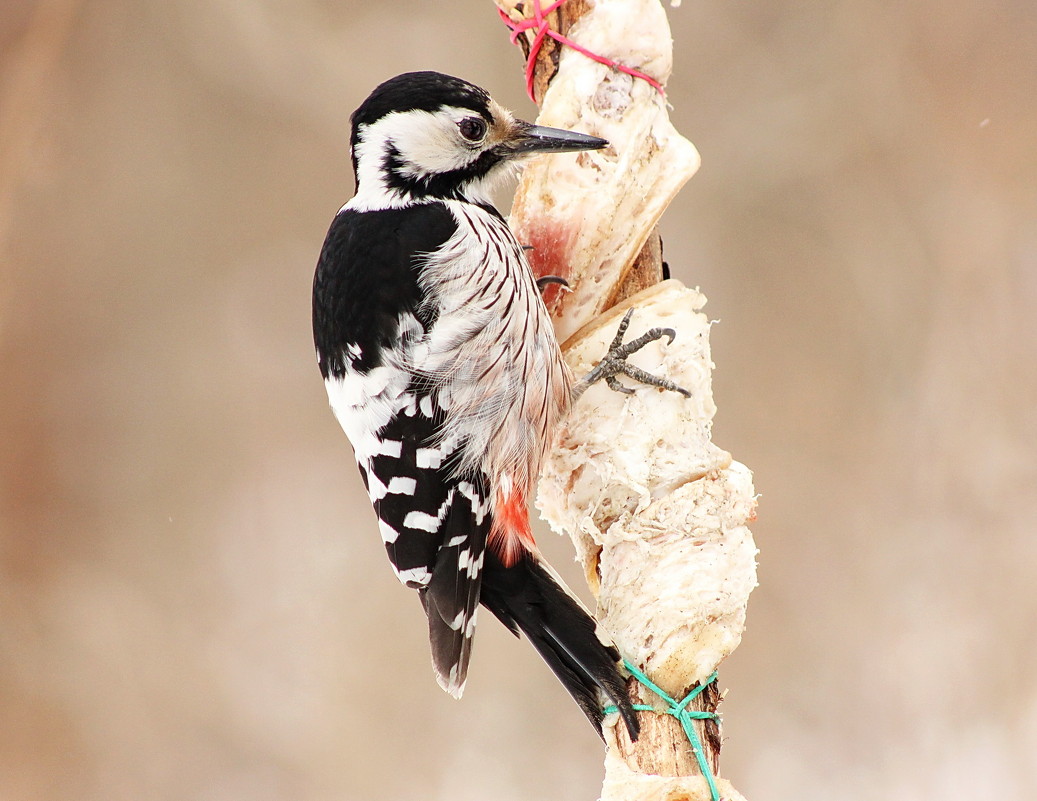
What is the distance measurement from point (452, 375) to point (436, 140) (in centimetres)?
34

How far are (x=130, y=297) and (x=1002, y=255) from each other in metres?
1.90

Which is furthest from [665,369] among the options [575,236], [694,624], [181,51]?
[181,51]

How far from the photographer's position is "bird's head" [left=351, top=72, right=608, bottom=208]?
1440mm

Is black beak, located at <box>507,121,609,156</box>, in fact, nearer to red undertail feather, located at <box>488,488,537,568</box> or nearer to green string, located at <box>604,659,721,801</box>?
red undertail feather, located at <box>488,488,537,568</box>

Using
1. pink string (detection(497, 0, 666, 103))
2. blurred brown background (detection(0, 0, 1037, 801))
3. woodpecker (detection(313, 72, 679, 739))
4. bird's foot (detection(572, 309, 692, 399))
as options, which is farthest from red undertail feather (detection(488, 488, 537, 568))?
blurred brown background (detection(0, 0, 1037, 801))

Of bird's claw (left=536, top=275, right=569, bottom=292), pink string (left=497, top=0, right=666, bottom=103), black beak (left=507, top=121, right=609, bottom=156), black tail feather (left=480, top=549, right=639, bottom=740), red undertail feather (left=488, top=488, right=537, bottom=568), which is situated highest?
pink string (left=497, top=0, right=666, bottom=103)

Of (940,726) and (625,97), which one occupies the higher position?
(625,97)

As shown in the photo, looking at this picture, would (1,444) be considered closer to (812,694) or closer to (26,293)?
(26,293)

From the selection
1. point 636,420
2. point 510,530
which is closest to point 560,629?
point 510,530

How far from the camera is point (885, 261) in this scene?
228 cm

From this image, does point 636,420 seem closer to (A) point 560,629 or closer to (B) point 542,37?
(A) point 560,629

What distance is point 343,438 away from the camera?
241 cm

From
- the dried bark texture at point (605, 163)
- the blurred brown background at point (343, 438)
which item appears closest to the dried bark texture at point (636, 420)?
the dried bark texture at point (605, 163)

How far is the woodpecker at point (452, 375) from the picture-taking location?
55.3 inches
